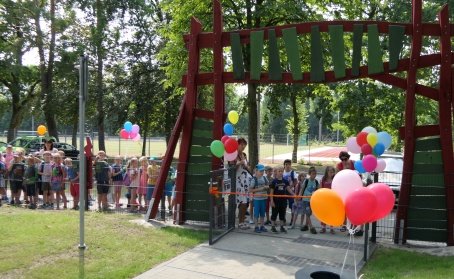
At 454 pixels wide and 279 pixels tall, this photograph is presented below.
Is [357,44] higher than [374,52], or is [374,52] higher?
[357,44]

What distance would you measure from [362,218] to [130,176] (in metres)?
8.10

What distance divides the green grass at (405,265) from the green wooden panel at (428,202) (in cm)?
117

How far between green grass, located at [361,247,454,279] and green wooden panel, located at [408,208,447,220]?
983 millimetres

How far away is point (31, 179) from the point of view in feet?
39.6

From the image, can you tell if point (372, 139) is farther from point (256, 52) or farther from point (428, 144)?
point (256, 52)

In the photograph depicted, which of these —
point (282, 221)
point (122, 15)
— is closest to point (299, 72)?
point (282, 221)

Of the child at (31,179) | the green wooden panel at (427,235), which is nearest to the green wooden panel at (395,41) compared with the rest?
the green wooden panel at (427,235)

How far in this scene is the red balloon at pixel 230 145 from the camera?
9516mm

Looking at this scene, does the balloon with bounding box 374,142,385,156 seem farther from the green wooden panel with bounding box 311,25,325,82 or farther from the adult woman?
the adult woman

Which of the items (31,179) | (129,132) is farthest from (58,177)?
(129,132)

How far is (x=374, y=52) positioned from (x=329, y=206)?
522 cm

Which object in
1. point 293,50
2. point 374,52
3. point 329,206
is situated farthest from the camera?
point 293,50

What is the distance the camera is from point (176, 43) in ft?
51.2

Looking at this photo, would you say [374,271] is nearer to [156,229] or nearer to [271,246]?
[271,246]
